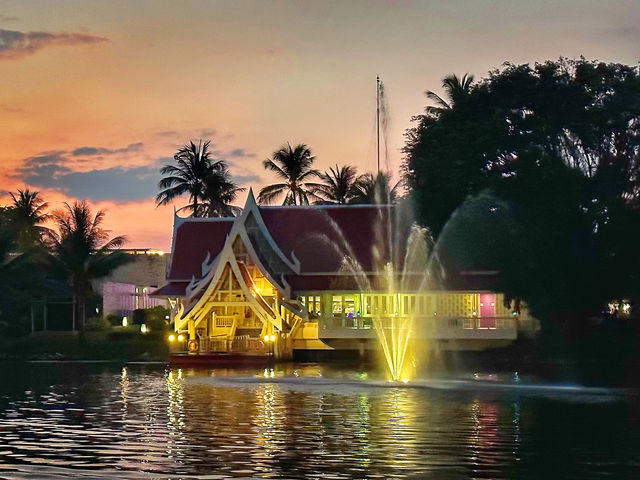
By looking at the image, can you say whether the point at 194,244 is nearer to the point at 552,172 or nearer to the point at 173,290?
the point at 173,290

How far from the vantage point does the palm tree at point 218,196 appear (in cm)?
9525

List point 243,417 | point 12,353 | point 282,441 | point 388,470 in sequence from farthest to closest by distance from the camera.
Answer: point 12,353
point 243,417
point 282,441
point 388,470

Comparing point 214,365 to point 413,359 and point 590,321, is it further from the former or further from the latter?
point 590,321

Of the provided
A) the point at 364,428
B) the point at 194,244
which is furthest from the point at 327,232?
the point at 364,428

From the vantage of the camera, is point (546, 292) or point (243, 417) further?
point (546, 292)

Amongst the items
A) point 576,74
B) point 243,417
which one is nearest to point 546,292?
point 576,74

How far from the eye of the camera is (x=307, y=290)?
70562 mm

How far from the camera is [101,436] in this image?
2838 cm

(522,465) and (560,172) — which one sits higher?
(560,172)

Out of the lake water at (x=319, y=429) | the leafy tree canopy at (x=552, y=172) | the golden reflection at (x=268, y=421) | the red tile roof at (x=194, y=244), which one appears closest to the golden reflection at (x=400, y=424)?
the lake water at (x=319, y=429)

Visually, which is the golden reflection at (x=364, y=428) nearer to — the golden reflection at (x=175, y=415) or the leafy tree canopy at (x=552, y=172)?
the golden reflection at (x=175, y=415)

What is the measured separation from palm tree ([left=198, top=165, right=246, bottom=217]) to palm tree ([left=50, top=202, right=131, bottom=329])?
17.5 meters

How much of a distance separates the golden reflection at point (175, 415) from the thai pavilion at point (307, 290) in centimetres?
1397

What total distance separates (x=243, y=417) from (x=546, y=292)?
33258 millimetres
